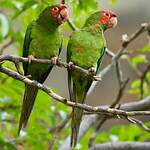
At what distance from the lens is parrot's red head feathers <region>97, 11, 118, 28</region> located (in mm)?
2211

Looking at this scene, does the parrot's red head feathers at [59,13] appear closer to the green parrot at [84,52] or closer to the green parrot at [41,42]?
the green parrot at [41,42]

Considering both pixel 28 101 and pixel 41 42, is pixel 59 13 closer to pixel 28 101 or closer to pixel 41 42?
A: pixel 41 42

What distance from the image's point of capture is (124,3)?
28.0 ft

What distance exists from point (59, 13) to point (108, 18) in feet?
0.95

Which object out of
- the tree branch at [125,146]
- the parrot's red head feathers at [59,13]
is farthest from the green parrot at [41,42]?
the tree branch at [125,146]


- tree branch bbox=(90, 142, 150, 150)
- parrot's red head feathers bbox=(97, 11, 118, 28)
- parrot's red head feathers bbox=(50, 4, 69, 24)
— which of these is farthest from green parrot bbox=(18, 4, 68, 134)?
tree branch bbox=(90, 142, 150, 150)

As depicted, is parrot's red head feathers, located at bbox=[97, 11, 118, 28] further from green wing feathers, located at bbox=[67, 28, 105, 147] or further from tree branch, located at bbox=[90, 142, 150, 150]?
tree branch, located at bbox=[90, 142, 150, 150]

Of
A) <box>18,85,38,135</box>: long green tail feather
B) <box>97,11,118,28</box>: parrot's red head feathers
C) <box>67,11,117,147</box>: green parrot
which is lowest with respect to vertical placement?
<box>18,85,38,135</box>: long green tail feather

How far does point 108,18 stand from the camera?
223 centimetres

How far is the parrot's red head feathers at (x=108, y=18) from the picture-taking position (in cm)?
221

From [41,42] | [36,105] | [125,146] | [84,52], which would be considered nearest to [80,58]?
[84,52]

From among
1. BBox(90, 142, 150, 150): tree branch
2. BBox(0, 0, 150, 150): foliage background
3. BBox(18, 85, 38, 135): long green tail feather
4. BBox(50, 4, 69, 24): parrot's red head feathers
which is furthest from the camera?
BBox(90, 142, 150, 150): tree branch

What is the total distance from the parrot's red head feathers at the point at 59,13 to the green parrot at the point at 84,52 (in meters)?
0.11

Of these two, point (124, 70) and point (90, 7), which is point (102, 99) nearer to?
point (124, 70)
